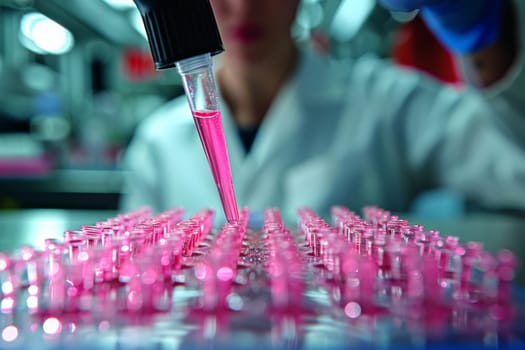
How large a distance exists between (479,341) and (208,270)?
0.34 ft

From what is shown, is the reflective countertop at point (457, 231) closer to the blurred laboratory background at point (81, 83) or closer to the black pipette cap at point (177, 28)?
the black pipette cap at point (177, 28)

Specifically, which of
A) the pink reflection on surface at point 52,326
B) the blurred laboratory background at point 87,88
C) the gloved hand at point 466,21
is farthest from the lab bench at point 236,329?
the gloved hand at point 466,21

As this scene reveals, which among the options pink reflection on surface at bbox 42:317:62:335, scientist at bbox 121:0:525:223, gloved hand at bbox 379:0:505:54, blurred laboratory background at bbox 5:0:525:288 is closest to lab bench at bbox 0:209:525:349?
pink reflection on surface at bbox 42:317:62:335

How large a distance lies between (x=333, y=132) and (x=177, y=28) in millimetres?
765

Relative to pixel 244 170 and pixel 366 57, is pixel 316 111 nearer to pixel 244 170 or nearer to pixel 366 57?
pixel 244 170

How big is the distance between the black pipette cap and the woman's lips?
25.1 inches

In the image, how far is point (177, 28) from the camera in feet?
0.91

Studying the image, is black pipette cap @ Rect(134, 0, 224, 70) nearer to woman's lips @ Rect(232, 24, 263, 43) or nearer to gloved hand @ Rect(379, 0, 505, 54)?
gloved hand @ Rect(379, 0, 505, 54)

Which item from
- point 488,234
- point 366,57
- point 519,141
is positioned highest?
point 366,57

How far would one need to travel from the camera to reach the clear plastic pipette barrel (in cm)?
30

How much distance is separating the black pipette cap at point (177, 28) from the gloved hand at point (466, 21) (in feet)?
1.07

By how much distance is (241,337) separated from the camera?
0.55 ft

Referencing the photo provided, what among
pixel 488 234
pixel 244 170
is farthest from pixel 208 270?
pixel 244 170

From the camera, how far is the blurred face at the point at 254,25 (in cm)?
88
